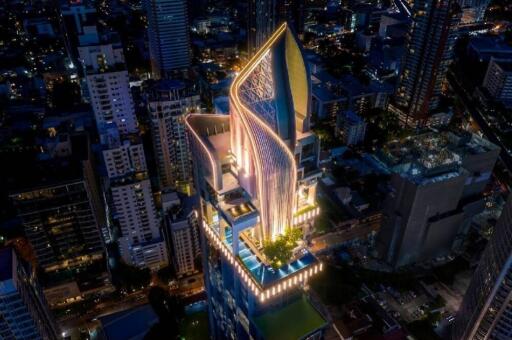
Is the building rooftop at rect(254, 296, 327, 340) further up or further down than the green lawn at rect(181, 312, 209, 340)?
further up

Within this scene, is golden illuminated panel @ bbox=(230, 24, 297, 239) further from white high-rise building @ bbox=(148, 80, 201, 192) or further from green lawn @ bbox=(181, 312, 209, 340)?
white high-rise building @ bbox=(148, 80, 201, 192)

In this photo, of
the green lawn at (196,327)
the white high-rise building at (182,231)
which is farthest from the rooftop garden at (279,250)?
the green lawn at (196,327)

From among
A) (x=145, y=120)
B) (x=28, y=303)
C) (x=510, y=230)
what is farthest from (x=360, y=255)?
(x=145, y=120)

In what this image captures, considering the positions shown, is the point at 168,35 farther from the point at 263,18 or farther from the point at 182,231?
the point at 182,231

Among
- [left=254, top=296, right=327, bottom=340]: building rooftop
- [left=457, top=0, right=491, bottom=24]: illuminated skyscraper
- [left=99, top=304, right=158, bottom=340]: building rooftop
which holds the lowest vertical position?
[left=99, top=304, right=158, bottom=340]: building rooftop

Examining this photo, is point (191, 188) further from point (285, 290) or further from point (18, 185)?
point (285, 290)

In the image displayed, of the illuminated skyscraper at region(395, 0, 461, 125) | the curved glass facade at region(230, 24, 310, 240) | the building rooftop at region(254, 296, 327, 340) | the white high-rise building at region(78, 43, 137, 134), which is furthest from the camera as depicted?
the illuminated skyscraper at region(395, 0, 461, 125)

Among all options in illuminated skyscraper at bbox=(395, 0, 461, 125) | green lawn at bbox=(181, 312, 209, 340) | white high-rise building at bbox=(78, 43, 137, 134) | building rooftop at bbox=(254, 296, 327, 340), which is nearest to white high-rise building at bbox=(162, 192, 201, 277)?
green lawn at bbox=(181, 312, 209, 340)
